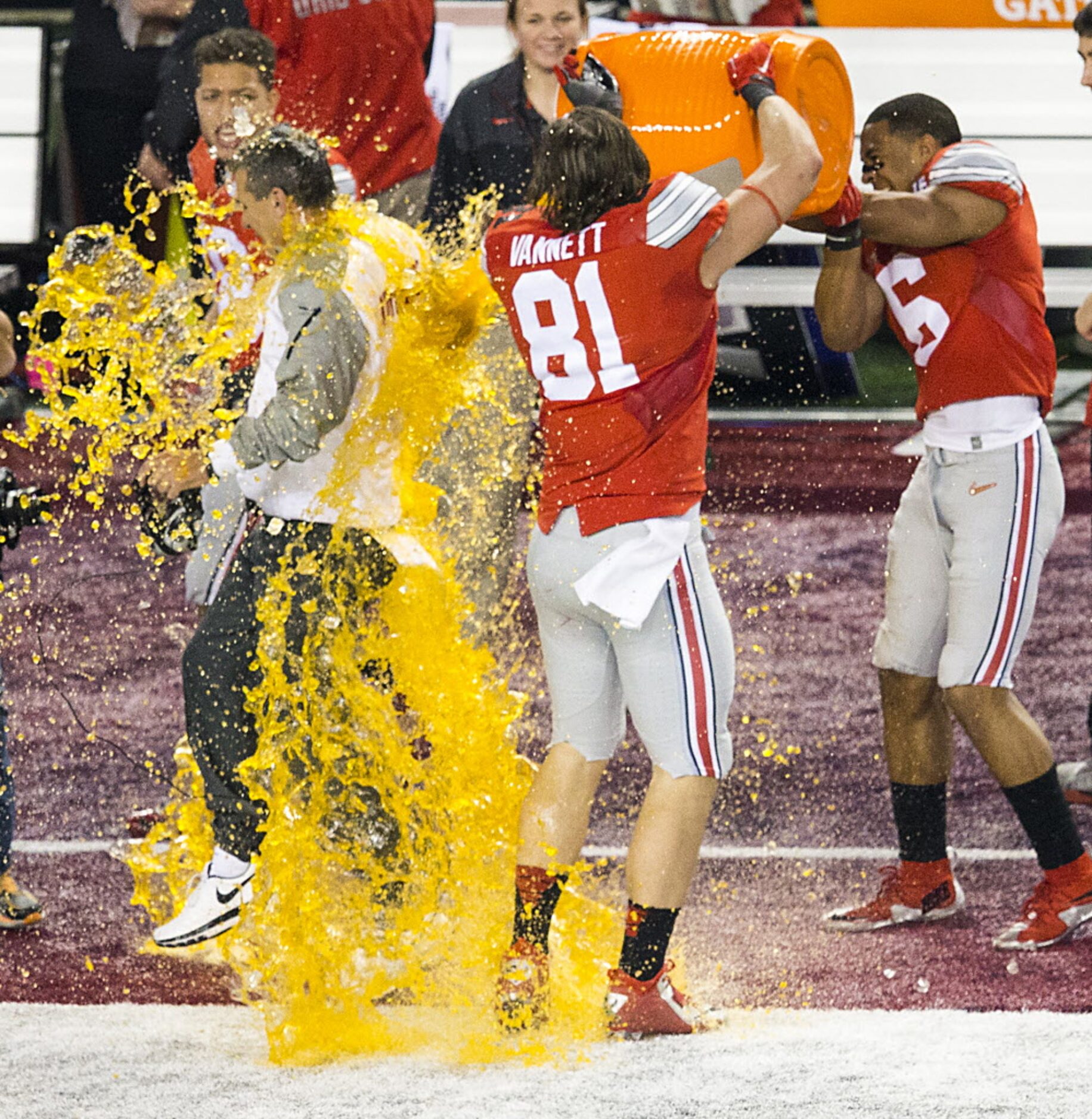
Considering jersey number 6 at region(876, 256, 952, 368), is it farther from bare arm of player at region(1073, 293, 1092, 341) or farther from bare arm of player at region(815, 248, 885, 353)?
bare arm of player at region(1073, 293, 1092, 341)

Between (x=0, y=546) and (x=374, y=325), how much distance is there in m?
0.95

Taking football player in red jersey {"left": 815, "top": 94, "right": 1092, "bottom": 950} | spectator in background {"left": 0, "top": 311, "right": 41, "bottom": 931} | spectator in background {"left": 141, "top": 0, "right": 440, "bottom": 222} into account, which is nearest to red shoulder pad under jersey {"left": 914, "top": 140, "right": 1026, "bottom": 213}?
football player in red jersey {"left": 815, "top": 94, "right": 1092, "bottom": 950}

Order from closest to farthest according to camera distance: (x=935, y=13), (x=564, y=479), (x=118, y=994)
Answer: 1. (x=564, y=479)
2. (x=118, y=994)
3. (x=935, y=13)

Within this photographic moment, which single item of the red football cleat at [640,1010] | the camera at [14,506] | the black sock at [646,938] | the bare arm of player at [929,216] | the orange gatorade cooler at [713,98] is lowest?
the red football cleat at [640,1010]

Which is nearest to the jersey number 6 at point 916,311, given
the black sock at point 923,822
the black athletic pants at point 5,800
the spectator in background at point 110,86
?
the black sock at point 923,822

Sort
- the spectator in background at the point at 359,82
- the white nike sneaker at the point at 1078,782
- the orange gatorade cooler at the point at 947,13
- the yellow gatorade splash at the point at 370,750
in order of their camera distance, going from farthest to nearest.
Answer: the orange gatorade cooler at the point at 947,13, the spectator in background at the point at 359,82, the white nike sneaker at the point at 1078,782, the yellow gatorade splash at the point at 370,750

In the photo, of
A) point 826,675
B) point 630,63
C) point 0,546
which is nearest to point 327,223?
point 630,63

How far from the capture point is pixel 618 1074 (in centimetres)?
340

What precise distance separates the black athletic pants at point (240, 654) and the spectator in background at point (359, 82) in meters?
2.82

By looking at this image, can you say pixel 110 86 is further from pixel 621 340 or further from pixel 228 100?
pixel 621 340

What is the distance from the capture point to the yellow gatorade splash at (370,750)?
148 inches

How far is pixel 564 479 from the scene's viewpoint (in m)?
3.63

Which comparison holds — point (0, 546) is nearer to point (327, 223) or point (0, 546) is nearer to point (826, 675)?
point (327, 223)

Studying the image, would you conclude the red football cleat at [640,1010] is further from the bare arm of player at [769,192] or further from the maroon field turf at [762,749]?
the bare arm of player at [769,192]
